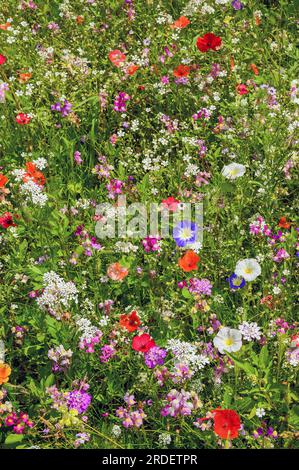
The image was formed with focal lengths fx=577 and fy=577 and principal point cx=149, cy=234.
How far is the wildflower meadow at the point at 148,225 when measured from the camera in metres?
3.09

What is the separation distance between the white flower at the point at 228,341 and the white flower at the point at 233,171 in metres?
1.27

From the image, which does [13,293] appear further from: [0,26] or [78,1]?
[78,1]

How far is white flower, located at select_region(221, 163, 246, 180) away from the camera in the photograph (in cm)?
383

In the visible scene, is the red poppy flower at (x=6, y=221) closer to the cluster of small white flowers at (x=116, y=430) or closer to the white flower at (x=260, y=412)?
the cluster of small white flowers at (x=116, y=430)

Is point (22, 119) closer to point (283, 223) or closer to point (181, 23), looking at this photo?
point (181, 23)

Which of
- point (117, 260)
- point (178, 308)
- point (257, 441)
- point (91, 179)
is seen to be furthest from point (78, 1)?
point (257, 441)

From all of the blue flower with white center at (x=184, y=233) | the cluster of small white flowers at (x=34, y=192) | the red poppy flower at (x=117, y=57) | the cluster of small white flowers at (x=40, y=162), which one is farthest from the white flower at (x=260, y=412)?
the red poppy flower at (x=117, y=57)

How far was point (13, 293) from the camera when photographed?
3.75 m

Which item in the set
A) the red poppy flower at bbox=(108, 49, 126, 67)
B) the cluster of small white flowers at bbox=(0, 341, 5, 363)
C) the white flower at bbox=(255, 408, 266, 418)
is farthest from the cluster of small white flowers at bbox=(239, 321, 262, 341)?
the red poppy flower at bbox=(108, 49, 126, 67)

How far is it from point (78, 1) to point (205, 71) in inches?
57.9

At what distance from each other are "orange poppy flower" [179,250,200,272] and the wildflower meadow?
1 cm

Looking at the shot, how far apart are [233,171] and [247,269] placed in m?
0.83

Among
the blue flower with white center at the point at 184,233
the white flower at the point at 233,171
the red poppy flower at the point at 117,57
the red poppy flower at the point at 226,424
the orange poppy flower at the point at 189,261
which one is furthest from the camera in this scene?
the red poppy flower at the point at 117,57

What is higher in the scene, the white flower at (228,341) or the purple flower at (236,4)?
the purple flower at (236,4)
